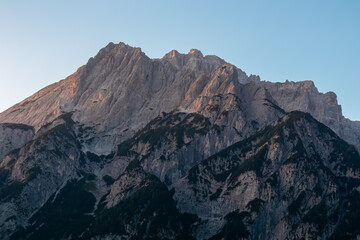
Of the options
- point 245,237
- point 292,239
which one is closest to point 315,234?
point 292,239

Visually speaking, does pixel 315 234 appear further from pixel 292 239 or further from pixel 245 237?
pixel 245 237

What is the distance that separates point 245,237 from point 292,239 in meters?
18.6

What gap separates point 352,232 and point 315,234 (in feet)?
46.0

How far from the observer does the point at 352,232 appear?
194m

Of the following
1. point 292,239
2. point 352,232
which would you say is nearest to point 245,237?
point 292,239

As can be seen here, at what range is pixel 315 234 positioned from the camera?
646ft

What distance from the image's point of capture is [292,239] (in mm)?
198375

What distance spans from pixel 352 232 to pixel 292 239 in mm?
23136

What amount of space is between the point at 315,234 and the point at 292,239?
30.2ft

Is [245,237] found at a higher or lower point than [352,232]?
higher

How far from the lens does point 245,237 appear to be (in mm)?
199750

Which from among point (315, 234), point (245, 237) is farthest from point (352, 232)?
point (245, 237)

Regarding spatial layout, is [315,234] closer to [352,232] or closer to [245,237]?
[352,232]
